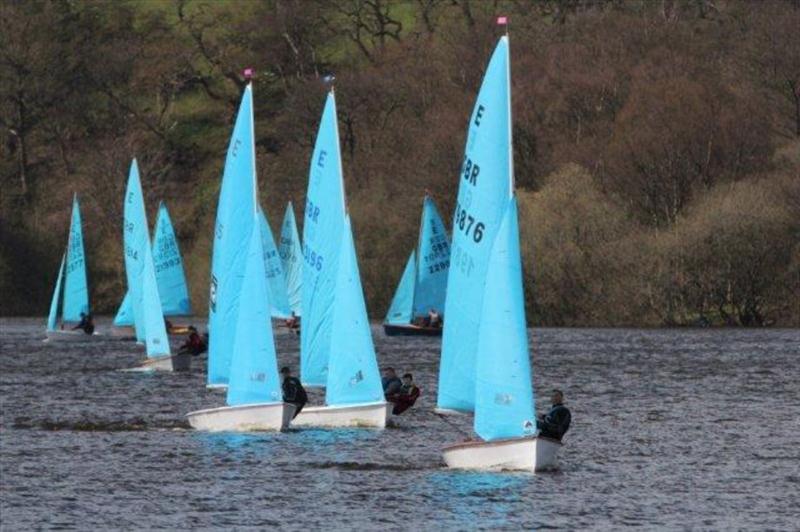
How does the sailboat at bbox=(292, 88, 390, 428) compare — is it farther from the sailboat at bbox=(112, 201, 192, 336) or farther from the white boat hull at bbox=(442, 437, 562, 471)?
the sailboat at bbox=(112, 201, 192, 336)

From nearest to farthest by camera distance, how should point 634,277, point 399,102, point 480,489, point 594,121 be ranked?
point 480,489 → point 634,277 → point 594,121 → point 399,102

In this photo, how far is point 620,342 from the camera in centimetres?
7612

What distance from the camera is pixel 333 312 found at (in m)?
45.2

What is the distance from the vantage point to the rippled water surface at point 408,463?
1345 inches

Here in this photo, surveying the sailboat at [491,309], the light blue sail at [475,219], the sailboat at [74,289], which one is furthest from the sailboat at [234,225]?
the sailboat at [74,289]

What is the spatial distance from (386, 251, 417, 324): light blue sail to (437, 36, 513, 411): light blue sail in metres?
44.8

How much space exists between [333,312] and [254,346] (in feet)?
5.86

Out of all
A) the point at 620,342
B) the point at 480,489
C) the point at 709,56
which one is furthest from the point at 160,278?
the point at 480,489

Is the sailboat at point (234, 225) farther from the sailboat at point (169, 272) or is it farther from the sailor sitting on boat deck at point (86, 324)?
the sailor sitting on boat deck at point (86, 324)

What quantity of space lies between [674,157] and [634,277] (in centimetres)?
663

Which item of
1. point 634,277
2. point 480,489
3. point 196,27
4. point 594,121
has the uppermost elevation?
point 196,27

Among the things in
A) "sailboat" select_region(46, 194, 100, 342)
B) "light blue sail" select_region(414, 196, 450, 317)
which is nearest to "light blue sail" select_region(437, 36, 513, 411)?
"light blue sail" select_region(414, 196, 450, 317)

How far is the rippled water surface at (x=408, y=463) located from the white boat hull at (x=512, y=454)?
24 centimetres

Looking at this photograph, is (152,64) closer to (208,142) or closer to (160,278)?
(208,142)
